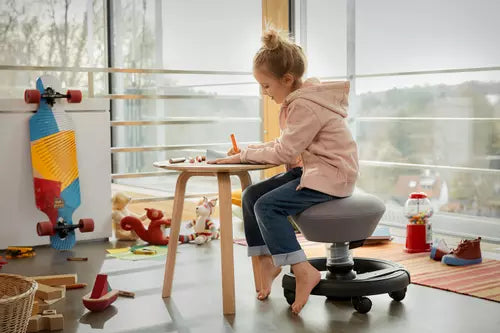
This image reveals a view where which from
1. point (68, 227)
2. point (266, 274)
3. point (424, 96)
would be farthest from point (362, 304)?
point (424, 96)

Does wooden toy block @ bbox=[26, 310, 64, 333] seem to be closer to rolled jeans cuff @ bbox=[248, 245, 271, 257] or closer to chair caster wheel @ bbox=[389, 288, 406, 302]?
rolled jeans cuff @ bbox=[248, 245, 271, 257]

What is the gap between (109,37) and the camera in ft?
15.8

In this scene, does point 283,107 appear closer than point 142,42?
Yes

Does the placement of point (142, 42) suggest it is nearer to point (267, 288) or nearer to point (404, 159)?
point (404, 159)

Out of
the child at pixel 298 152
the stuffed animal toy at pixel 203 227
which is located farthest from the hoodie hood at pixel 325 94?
the stuffed animal toy at pixel 203 227

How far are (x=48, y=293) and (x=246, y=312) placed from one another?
2.33 ft

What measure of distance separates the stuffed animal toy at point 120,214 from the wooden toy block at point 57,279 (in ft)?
3.42

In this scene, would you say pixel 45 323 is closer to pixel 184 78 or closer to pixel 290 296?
pixel 290 296

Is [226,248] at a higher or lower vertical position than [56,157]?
lower

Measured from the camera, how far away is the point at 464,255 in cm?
324

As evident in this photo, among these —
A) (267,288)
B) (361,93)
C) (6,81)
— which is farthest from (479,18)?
(6,81)

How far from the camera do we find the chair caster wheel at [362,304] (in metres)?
2.46

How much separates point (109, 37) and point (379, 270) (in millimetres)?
2804

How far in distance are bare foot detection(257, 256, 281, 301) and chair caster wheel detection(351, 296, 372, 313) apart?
1.10 ft
